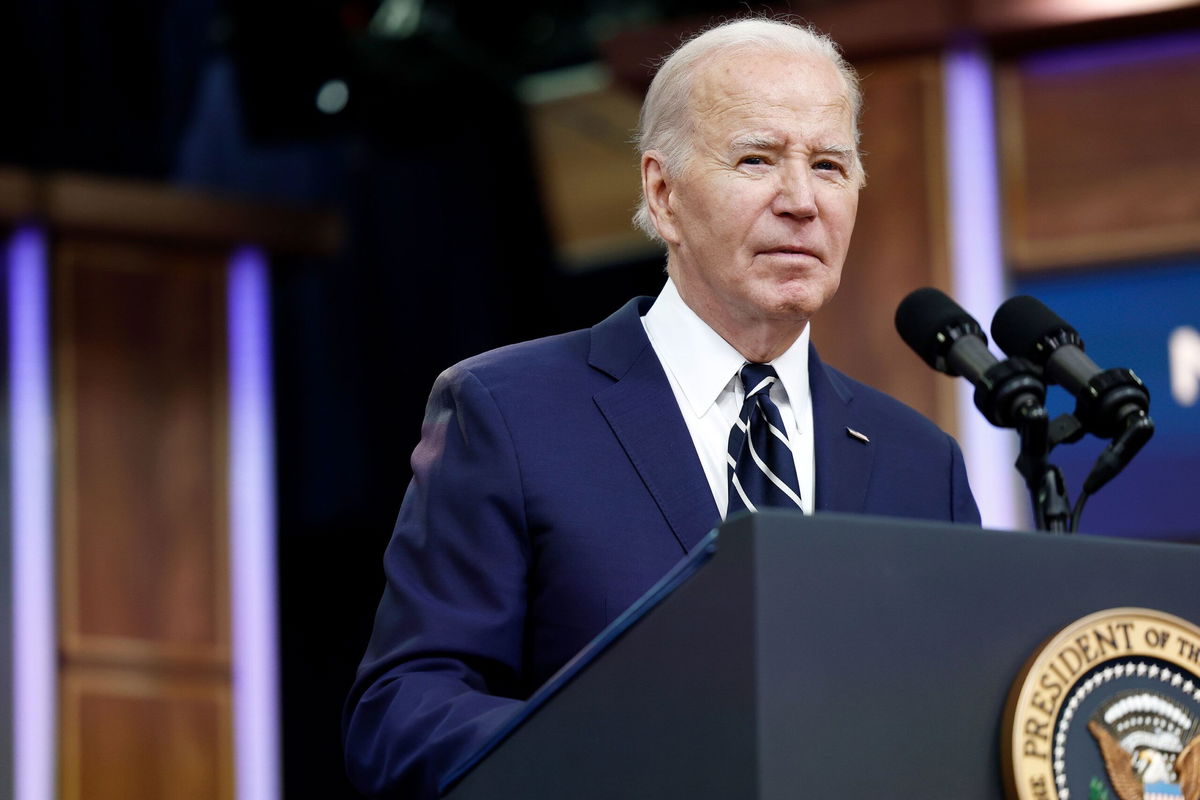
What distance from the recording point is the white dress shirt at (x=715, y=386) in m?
1.75

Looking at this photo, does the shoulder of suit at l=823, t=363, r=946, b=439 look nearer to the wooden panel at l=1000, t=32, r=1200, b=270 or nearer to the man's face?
the man's face

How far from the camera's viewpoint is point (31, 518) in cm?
482

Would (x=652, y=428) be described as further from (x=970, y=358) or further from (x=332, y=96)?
(x=332, y=96)

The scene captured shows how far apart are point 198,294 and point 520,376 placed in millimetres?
3729

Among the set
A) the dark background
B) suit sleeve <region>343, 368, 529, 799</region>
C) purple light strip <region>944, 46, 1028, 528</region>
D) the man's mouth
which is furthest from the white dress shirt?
the dark background

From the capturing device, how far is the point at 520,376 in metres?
1.74

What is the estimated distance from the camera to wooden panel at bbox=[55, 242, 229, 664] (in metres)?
4.92

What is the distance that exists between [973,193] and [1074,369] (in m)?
2.58

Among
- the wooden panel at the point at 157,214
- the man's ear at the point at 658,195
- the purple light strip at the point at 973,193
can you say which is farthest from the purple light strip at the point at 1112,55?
the man's ear at the point at 658,195

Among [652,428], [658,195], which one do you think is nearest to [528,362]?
[652,428]

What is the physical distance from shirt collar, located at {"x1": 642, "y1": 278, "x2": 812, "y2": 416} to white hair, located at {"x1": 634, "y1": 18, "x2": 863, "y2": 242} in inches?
5.3

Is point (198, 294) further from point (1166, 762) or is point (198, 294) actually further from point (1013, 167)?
point (1166, 762)

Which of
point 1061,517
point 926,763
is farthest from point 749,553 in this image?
point 1061,517

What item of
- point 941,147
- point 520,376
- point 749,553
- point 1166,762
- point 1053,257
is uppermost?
point 941,147
